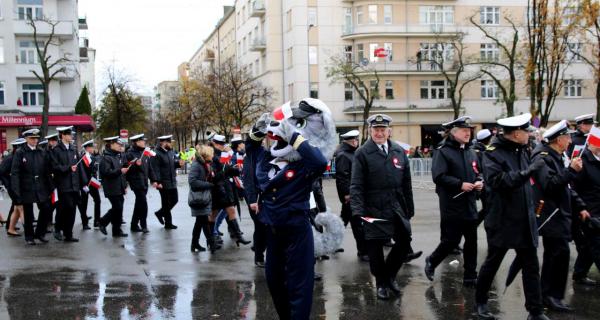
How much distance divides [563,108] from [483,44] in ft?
27.4

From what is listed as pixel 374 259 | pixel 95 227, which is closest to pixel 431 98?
pixel 95 227

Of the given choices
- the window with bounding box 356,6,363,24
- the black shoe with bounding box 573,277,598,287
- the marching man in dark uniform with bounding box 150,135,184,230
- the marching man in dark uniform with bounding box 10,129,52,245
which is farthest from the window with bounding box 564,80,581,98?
the black shoe with bounding box 573,277,598,287

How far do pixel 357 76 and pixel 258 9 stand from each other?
47.8ft

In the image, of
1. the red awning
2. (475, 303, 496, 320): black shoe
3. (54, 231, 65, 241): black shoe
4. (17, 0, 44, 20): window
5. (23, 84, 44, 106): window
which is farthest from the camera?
(23, 84, 44, 106): window

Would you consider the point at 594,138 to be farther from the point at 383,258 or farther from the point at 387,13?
the point at 387,13

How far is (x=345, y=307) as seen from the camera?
7.35 m

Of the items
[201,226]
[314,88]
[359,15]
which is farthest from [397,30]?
[201,226]

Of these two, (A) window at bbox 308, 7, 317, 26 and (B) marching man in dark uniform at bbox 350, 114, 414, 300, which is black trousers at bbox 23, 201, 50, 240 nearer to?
(B) marching man in dark uniform at bbox 350, 114, 414, 300

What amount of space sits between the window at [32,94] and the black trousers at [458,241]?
49.1 meters

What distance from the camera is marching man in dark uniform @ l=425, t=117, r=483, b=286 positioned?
829cm

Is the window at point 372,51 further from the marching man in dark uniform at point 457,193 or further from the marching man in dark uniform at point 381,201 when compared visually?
the marching man in dark uniform at point 381,201

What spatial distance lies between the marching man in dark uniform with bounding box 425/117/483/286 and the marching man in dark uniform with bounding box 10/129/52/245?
718cm

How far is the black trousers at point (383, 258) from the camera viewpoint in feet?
25.5

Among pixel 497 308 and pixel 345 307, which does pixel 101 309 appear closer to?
pixel 345 307
